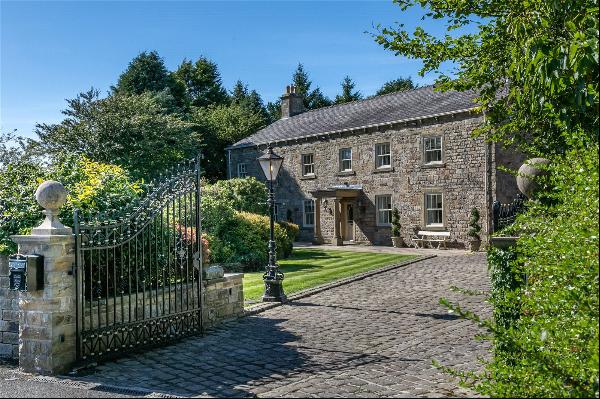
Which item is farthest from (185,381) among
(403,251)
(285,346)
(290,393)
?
(403,251)

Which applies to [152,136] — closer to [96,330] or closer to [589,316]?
[96,330]

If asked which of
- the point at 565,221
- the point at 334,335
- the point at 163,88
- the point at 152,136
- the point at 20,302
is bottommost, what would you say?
the point at 334,335

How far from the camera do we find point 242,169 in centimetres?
3447

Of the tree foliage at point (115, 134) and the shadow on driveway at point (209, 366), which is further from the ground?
the tree foliage at point (115, 134)

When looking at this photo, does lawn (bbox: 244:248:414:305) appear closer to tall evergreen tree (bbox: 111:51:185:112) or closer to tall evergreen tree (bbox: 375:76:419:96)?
tall evergreen tree (bbox: 111:51:185:112)

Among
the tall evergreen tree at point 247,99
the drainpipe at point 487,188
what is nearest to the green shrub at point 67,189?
the drainpipe at point 487,188

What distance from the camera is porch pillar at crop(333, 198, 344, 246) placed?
28.0m

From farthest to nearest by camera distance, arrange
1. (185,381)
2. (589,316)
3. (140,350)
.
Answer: (140,350) < (185,381) < (589,316)

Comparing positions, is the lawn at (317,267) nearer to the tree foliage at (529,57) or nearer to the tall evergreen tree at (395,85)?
the tree foliage at (529,57)

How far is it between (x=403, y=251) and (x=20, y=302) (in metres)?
17.7

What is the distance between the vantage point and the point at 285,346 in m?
8.72

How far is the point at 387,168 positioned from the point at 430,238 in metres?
4.01

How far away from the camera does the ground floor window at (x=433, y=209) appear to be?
24.9m

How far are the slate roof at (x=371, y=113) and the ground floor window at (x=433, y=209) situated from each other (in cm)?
353
